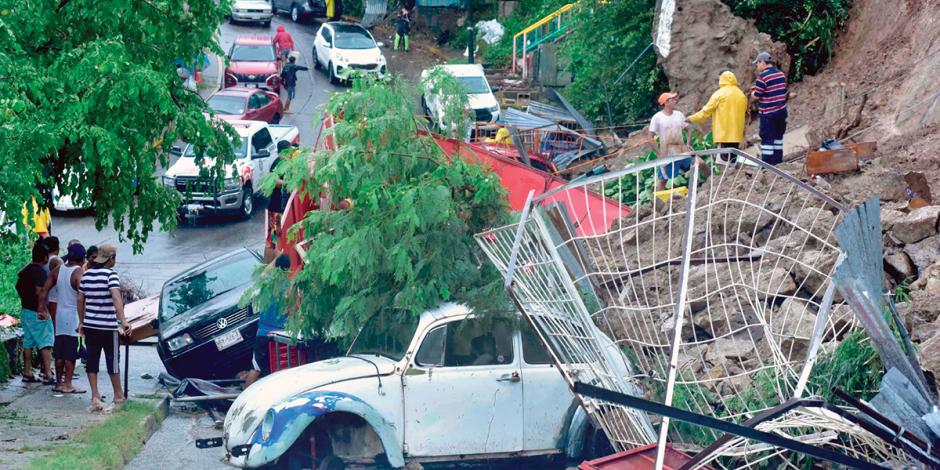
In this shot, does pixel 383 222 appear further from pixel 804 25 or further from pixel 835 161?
pixel 804 25

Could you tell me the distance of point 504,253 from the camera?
889cm

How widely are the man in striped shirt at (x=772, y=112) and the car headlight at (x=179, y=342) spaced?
7.32 m

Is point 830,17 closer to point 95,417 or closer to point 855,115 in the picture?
point 855,115

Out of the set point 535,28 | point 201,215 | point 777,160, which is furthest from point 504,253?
point 535,28

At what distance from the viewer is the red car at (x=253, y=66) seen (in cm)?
3212

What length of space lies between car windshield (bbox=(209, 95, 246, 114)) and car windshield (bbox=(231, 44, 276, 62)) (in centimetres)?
502

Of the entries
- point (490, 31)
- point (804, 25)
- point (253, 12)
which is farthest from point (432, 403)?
point (253, 12)

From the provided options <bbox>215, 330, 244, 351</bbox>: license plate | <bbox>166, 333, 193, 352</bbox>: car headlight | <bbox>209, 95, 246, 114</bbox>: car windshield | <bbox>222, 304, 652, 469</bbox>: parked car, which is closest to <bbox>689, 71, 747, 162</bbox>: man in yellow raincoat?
<bbox>222, 304, 652, 469</bbox>: parked car

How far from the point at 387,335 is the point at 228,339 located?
3.69m

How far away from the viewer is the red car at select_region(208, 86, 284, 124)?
27359 millimetres

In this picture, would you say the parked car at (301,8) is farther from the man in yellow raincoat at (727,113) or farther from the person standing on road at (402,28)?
the man in yellow raincoat at (727,113)

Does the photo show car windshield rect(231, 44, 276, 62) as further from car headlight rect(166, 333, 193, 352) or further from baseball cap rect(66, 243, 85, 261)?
baseball cap rect(66, 243, 85, 261)

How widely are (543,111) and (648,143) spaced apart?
6.38m

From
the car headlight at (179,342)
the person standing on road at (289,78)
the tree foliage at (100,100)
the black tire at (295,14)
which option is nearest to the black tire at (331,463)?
the tree foliage at (100,100)
